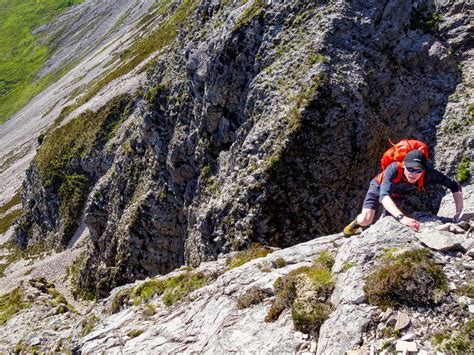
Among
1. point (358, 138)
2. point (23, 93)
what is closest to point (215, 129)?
point (358, 138)

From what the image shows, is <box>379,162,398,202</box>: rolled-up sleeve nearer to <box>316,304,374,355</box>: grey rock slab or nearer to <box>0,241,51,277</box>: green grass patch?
<box>316,304,374,355</box>: grey rock slab

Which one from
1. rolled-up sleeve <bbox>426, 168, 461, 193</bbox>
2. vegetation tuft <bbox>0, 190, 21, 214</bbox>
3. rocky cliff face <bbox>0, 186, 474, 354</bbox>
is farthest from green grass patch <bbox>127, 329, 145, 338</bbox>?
vegetation tuft <bbox>0, 190, 21, 214</bbox>

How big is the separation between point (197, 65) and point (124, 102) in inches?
1236

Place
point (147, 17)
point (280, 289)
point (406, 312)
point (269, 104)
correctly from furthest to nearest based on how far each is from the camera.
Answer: point (147, 17) < point (269, 104) < point (280, 289) < point (406, 312)

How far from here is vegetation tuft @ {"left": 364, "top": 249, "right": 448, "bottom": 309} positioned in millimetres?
7484

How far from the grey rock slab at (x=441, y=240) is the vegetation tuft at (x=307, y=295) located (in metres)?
2.46

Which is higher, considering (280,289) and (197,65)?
(197,65)

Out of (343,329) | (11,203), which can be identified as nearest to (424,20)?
(343,329)

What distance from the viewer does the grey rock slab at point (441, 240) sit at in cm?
832

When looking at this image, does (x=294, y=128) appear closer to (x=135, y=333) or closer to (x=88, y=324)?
(x=135, y=333)

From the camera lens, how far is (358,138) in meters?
18.6

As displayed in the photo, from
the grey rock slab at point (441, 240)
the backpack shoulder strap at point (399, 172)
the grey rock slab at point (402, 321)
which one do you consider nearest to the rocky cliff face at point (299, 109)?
the backpack shoulder strap at point (399, 172)

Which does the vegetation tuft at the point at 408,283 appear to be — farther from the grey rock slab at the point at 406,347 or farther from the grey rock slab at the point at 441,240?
the grey rock slab at the point at 406,347

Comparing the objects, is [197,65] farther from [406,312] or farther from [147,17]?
[147,17]
